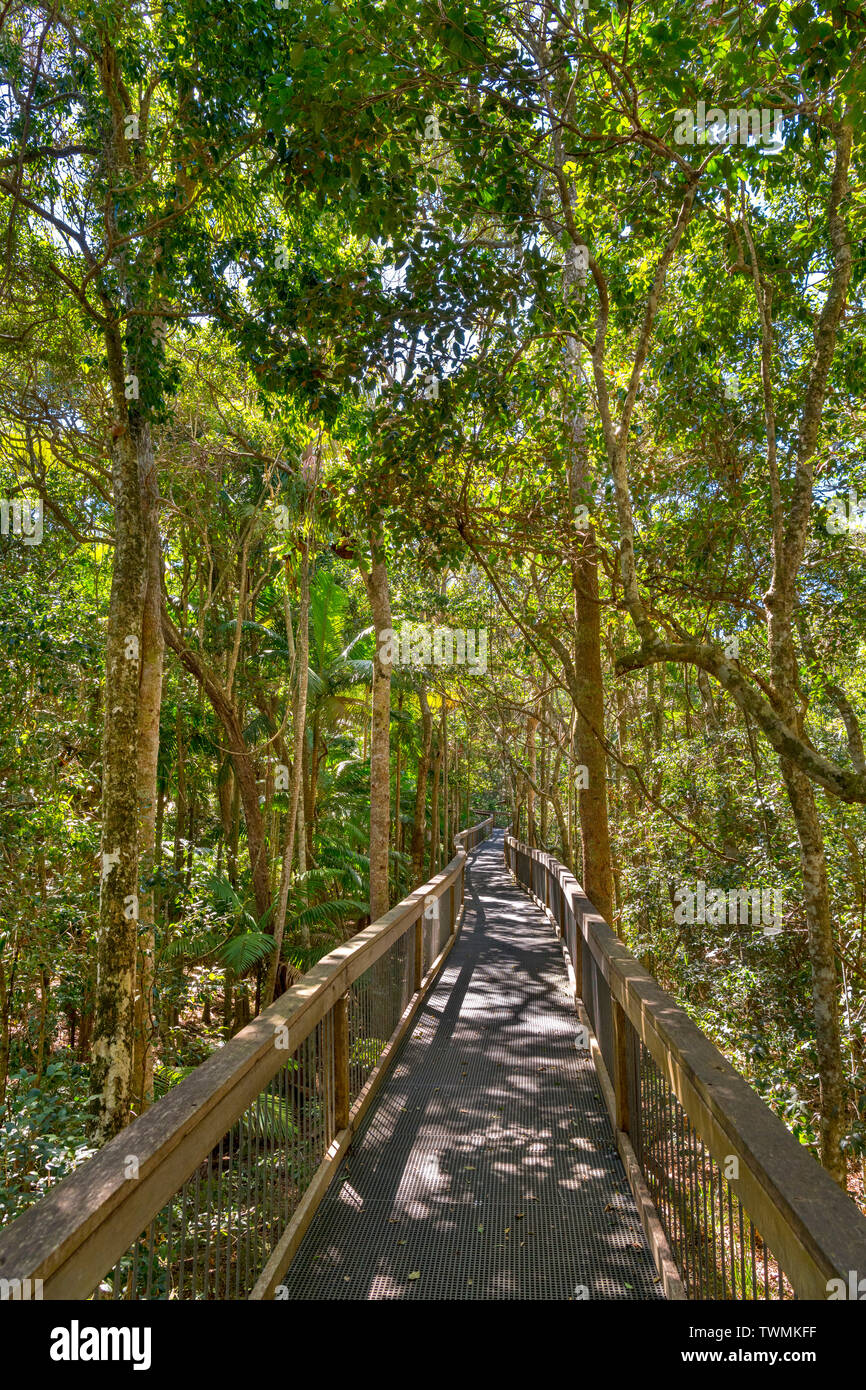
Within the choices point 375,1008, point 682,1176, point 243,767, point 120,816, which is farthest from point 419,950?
point 243,767

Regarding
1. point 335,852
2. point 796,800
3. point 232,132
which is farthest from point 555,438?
point 335,852

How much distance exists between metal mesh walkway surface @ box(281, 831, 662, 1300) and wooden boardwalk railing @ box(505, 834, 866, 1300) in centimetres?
24

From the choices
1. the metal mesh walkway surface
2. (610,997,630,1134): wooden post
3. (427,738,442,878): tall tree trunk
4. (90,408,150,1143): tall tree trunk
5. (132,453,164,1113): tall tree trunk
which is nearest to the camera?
the metal mesh walkway surface

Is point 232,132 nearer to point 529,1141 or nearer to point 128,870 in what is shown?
point 128,870

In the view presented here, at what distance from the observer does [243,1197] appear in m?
3.00

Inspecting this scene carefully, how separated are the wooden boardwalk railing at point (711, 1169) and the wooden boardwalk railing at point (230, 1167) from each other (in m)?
1.50

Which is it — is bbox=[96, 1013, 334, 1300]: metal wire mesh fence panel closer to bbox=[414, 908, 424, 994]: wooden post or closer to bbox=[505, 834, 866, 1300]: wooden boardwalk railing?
bbox=[505, 834, 866, 1300]: wooden boardwalk railing

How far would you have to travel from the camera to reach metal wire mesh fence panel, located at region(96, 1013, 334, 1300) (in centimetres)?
232

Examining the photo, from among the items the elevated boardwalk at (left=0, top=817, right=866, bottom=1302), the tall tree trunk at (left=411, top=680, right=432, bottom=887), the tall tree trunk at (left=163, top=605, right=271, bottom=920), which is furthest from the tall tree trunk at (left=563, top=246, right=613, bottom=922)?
the tall tree trunk at (left=411, top=680, right=432, bottom=887)

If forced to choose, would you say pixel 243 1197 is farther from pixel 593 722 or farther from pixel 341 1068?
pixel 593 722

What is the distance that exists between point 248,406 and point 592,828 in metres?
7.75

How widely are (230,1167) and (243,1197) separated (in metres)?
0.23

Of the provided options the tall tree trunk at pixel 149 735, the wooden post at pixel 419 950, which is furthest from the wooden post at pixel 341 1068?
the tall tree trunk at pixel 149 735

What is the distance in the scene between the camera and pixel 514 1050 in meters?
6.68
